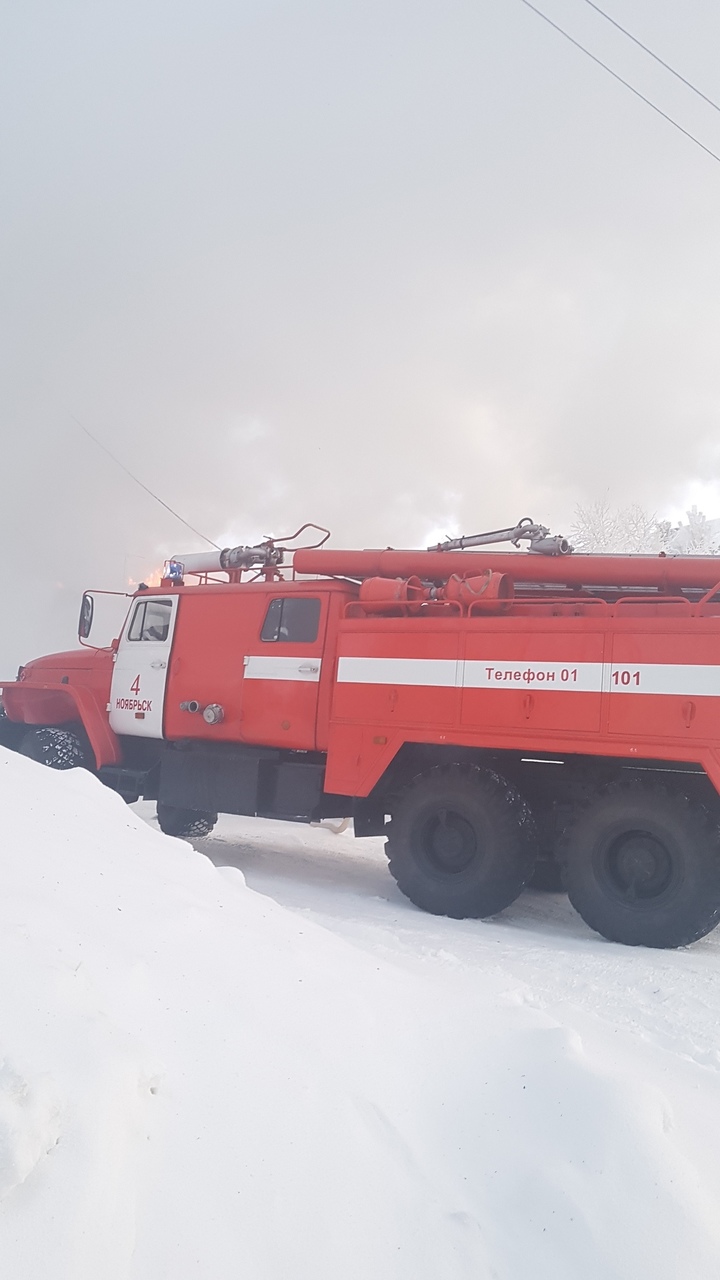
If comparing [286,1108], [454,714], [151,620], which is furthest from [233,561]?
[286,1108]

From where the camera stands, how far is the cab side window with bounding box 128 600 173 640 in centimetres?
849

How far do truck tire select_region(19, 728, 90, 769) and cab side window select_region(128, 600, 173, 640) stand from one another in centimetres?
128

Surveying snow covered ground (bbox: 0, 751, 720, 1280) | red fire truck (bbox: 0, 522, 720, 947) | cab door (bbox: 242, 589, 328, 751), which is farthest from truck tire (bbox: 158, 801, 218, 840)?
snow covered ground (bbox: 0, 751, 720, 1280)

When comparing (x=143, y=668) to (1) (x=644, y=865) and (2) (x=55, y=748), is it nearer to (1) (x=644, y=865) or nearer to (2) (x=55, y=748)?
(2) (x=55, y=748)

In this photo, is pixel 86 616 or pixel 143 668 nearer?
pixel 143 668

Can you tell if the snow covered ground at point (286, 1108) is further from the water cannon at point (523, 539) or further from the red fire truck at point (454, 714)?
the water cannon at point (523, 539)

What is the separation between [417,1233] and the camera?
212 centimetres

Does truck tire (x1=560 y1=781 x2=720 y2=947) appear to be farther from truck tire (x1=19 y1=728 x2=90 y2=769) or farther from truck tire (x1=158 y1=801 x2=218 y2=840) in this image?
truck tire (x1=19 y1=728 x2=90 y2=769)

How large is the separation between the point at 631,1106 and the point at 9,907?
2029 mm

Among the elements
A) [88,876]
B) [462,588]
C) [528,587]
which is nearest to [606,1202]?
[88,876]

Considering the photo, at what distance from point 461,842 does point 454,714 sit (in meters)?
0.98

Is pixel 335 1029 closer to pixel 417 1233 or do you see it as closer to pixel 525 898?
pixel 417 1233

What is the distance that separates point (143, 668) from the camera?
848 centimetres

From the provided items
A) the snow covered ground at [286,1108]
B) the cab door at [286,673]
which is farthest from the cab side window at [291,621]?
the snow covered ground at [286,1108]
